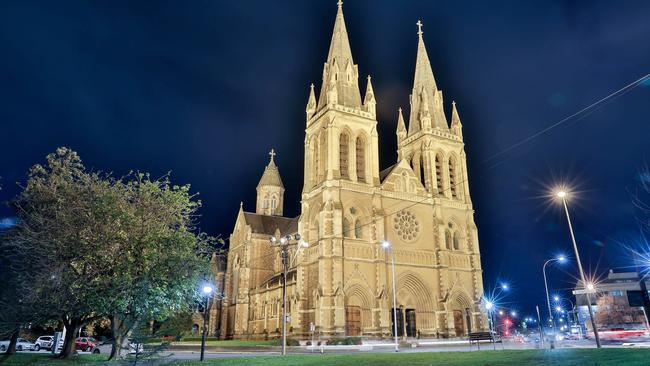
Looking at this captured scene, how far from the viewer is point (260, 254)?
61062 millimetres

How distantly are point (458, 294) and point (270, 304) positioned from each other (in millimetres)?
21551

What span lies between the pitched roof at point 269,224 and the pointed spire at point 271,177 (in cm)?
1162

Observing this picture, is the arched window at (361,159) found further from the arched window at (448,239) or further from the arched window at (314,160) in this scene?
the arched window at (448,239)

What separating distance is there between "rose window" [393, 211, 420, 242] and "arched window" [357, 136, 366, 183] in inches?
227

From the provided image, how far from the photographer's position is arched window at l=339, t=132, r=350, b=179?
49.0 meters

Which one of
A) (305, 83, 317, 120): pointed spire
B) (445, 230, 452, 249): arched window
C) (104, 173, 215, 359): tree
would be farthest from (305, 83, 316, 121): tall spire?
(104, 173, 215, 359): tree

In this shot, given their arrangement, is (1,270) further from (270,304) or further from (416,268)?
(416,268)

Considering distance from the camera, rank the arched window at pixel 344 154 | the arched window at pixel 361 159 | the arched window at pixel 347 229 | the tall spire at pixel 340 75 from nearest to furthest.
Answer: the arched window at pixel 347 229 < the arched window at pixel 344 154 < the arched window at pixel 361 159 < the tall spire at pixel 340 75

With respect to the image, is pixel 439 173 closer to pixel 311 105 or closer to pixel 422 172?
pixel 422 172

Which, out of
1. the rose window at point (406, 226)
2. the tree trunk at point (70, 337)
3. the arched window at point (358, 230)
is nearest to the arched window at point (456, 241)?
the rose window at point (406, 226)

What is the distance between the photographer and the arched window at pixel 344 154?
49031mm

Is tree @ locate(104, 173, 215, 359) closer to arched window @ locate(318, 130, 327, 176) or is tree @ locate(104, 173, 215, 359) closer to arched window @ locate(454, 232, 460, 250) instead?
arched window @ locate(318, 130, 327, 176)

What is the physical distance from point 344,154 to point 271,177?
31.3m

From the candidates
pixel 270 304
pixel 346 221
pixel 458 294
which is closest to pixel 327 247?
pixel 346 221
